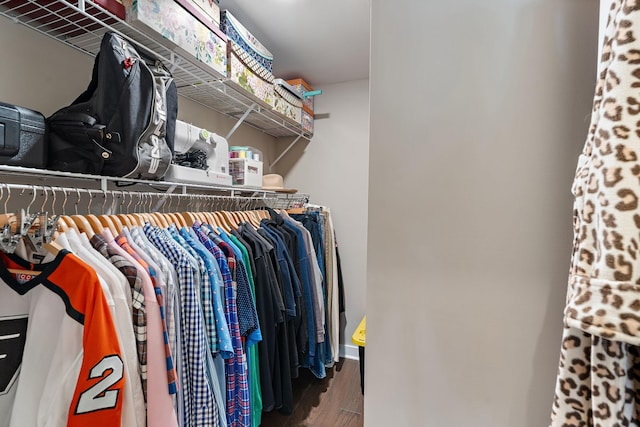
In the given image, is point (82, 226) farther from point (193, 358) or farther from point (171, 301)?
point (193, 358)

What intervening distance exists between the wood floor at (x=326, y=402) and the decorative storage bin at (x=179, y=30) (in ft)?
6.45

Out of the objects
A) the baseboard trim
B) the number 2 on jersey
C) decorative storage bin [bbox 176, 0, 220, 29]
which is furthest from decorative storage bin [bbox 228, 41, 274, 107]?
the baseboard trim

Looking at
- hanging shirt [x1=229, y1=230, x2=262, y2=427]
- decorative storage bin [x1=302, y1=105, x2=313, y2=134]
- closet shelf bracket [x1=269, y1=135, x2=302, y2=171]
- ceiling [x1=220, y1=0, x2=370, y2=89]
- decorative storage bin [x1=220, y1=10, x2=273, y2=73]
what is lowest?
hanging shirt [x1=229, y1=230, x2=262, y2=427]

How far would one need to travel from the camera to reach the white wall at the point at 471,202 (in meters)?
0.55

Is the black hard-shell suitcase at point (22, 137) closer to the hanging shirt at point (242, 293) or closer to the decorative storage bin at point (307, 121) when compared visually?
the hanging shirt at point (242, 293)

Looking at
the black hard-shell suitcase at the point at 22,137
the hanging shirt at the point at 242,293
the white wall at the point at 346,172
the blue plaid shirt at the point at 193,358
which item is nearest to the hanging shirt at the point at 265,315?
the hanging shirt at the point at 242,293

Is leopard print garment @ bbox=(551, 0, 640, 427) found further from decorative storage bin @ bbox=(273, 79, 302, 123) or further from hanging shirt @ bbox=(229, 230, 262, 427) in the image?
decorative storage bin @ bbox=(273, 79, 302, 123)

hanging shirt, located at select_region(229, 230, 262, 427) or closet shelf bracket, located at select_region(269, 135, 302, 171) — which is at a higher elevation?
closet shelf bracket, located at select_region(269, 135, 302, 171)

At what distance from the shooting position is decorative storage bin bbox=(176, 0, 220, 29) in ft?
4.04

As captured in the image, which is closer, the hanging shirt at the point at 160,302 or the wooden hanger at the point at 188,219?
the hanging shirt at the point at 160,302

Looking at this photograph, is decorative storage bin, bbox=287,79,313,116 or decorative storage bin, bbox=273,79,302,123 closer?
decorative storage bin, bbox=273,79,302,123

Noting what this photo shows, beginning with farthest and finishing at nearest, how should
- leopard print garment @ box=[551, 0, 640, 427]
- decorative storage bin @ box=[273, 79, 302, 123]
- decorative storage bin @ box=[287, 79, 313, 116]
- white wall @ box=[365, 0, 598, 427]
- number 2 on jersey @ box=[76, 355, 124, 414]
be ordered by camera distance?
decorative storage bin @ box=[287, 79, 313, 116] < decorative storage bin @ box=[273, 79, 302, 123] < number 2 on jersey @ box=[76, 355, 124, 414] < white wall @ box=[365, 0, 598, 427] < leopard print garment @ box=[551, 0, 640, 427]

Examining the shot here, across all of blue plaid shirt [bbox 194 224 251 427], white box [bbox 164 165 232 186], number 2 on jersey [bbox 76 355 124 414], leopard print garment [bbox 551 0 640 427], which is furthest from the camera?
white box [bbox 164 165 232 186]

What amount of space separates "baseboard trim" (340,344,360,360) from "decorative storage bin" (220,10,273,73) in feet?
7.46
